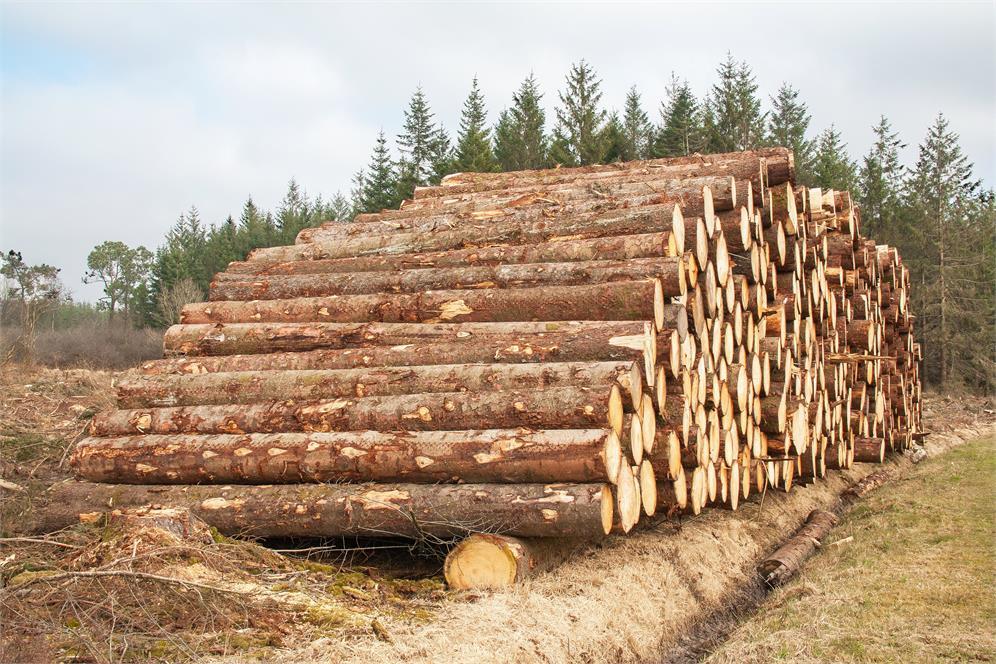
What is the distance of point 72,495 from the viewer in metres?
7.55

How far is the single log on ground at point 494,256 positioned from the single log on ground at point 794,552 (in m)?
3.32

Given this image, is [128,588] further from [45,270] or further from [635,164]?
[45,270]

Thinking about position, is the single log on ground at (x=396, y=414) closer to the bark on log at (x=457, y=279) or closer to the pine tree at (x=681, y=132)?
the bark on log at (x=457, y=279)

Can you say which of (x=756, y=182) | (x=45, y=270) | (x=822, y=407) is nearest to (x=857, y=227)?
(x=822, y=407)

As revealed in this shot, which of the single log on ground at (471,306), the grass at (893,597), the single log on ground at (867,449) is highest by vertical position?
the single log on ground at (471,306)

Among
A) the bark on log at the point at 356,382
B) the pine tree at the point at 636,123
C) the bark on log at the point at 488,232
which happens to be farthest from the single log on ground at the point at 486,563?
the pine tree at the point at 636,123

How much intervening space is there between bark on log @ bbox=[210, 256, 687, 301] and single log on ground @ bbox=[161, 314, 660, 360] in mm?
530

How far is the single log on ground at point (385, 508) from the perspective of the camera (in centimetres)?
603

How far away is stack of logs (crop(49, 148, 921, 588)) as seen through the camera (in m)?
6.39

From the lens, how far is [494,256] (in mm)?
8859

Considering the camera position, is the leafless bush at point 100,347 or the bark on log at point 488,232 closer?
the bark on log at point 488,232

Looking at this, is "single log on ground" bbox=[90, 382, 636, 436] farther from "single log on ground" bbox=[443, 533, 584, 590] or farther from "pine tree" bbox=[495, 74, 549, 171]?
"pine tree" bbox=[495, 74, 549, 171]

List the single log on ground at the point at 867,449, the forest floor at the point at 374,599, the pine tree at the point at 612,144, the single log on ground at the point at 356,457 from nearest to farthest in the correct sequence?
the forest floor at the point at 374,599
the single log on ground at the point at 356,457
the single log on ground at the point at 867,449
the pine tree at the point at 612,144

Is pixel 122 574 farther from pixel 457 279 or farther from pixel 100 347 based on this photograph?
pixel 100 347
